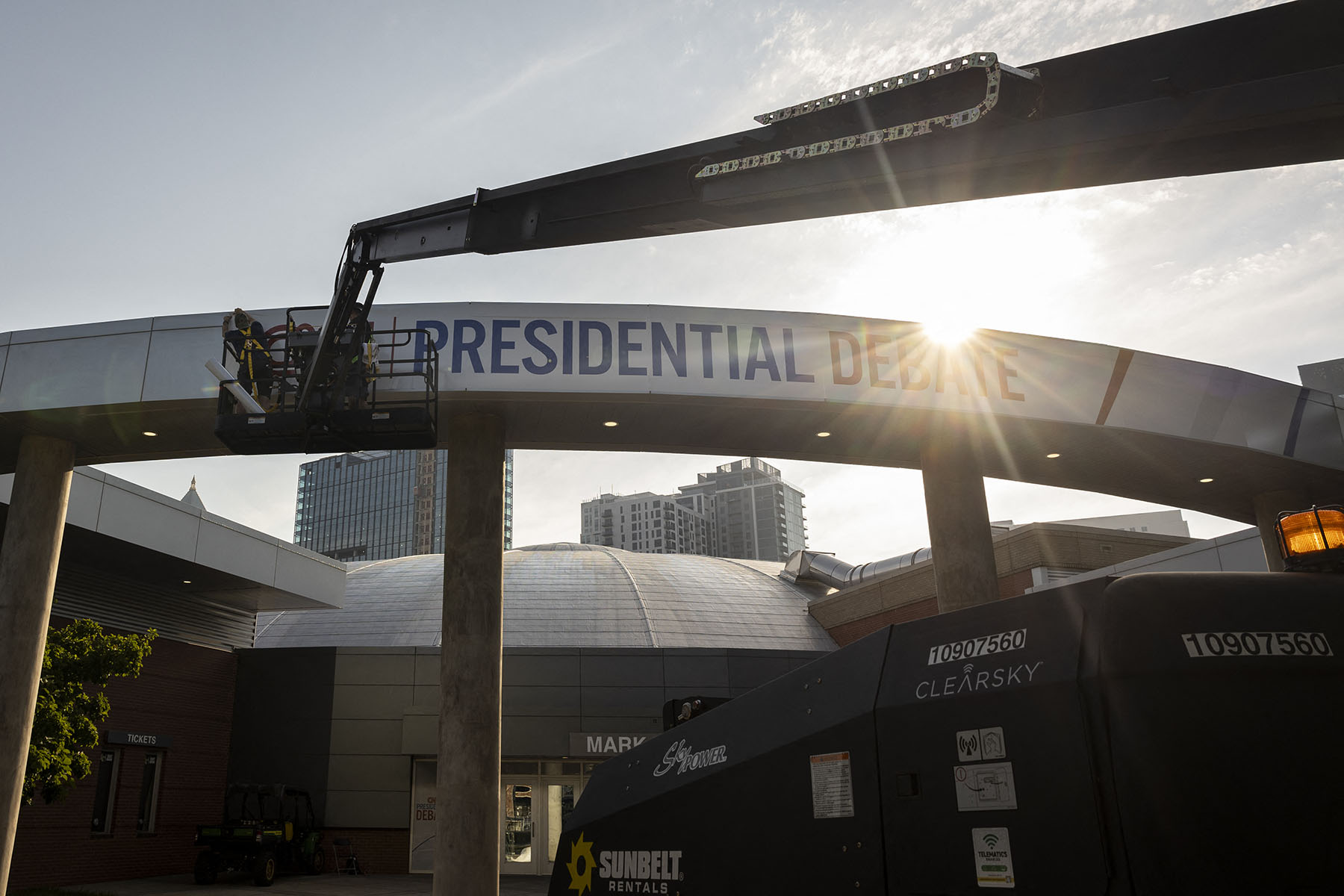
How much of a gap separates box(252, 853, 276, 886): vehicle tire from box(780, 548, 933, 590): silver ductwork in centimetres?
2549

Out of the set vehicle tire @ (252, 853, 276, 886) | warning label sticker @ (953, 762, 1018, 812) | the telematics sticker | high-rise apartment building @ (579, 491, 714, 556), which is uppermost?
high-rise apartment building @ (579, 491, 714, 556)

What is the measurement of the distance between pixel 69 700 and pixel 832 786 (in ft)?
61.9

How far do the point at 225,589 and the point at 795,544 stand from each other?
505ft

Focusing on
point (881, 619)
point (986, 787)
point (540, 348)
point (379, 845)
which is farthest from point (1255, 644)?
point (881, 619)

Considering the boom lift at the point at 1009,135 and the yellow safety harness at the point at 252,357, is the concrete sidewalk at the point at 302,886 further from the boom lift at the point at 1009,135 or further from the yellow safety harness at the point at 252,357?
the boom lift at the point at 1009,135

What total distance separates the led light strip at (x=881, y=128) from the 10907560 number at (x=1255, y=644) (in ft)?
→ 19.4

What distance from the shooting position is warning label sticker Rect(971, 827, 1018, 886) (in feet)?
14.6

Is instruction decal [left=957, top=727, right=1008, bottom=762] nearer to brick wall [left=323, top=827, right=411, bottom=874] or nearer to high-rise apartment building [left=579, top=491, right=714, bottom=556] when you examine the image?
brick wall [left=323, top=827, right=411, bottom=874]

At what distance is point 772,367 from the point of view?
16.8 meters

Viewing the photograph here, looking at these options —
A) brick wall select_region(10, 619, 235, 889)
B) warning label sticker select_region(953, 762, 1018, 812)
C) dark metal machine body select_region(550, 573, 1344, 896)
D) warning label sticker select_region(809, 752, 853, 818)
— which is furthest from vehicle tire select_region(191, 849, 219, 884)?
warning label sticker select_region(953, 762, 1018, 812)

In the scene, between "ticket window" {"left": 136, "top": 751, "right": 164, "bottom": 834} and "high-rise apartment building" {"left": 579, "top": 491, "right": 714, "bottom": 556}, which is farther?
"high-rise apartment building" {"left": 579, "top": 491, "right": 714, "bottom": 556}

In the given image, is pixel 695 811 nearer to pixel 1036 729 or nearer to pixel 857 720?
pixel 857 720

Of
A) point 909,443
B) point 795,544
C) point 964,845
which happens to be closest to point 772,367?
point 909,443

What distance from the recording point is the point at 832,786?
5.46 m
